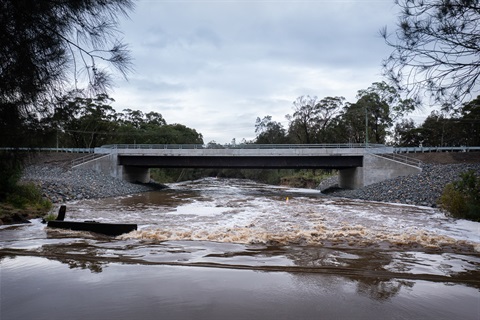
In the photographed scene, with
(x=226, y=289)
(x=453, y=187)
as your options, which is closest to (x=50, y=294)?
(x=226, y=289)

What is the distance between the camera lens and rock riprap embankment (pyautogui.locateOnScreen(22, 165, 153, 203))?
2516 cm

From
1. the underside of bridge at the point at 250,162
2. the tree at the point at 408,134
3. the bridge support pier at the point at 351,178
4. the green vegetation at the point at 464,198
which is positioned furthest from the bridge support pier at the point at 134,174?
the tree at the point at 408,134

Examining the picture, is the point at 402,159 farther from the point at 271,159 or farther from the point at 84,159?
the point at 84,159

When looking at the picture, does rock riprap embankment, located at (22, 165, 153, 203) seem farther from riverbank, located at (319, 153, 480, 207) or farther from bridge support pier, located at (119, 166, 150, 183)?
riverbank, located at (319, 153, 480, 207)

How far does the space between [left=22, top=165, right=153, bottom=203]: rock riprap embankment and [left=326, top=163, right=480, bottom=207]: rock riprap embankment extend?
23.9 m

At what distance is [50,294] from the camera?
5094 millimetres

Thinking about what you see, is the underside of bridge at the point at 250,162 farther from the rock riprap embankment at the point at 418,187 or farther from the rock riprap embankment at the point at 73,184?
the rock riprap embankment at the point at 418,187

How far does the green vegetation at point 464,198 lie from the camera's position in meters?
14.4

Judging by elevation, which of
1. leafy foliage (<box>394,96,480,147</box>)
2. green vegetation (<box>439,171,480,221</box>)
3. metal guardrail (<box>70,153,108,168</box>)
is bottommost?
green vegetation (<box>439,171,480,221</box>)

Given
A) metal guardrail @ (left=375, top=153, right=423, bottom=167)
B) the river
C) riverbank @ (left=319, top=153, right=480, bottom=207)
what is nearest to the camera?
the river

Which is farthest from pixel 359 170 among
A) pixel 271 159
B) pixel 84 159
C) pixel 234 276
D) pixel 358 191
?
pixel 234 276

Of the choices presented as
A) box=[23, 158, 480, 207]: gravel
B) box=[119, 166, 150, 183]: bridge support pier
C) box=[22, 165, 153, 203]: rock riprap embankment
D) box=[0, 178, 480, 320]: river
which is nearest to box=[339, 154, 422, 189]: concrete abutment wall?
box=[23, 158, 480, 207]: gravel

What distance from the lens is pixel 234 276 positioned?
6.22 metres

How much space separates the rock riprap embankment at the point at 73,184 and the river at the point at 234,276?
1498cm
